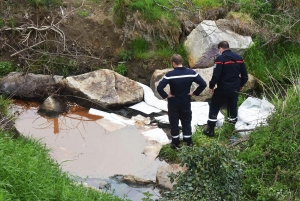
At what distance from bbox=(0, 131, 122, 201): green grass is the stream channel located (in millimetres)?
599

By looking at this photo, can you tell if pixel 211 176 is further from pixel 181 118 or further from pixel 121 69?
pixel 121 69

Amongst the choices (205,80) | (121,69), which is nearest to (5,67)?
(121,69)

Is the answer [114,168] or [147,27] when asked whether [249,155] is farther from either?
[147,27]

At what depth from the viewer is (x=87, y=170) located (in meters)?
6.45

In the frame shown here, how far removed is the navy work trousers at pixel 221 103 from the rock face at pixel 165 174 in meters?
1.33

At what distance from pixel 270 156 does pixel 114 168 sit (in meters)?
2.35

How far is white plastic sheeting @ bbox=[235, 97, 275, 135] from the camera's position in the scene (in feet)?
23.9

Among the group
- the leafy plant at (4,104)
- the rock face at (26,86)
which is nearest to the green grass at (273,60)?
the rock face at (26,86)

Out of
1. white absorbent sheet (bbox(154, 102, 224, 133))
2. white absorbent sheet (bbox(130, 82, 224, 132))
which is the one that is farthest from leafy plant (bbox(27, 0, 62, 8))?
white absorbent sheet (bbox(154, 102, 224, 133))

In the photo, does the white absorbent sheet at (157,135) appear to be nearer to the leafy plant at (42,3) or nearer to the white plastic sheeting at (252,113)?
the white plastic sheeting at (252,113)

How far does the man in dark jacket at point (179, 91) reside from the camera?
20.9 ft

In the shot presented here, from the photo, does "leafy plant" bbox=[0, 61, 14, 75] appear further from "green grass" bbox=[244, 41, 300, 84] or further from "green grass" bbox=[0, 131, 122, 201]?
"green grass" bbox=[244, 41, 300, 84]

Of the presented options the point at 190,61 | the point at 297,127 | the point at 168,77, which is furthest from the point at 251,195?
the point at 190,61

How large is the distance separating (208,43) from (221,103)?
2.59 m
